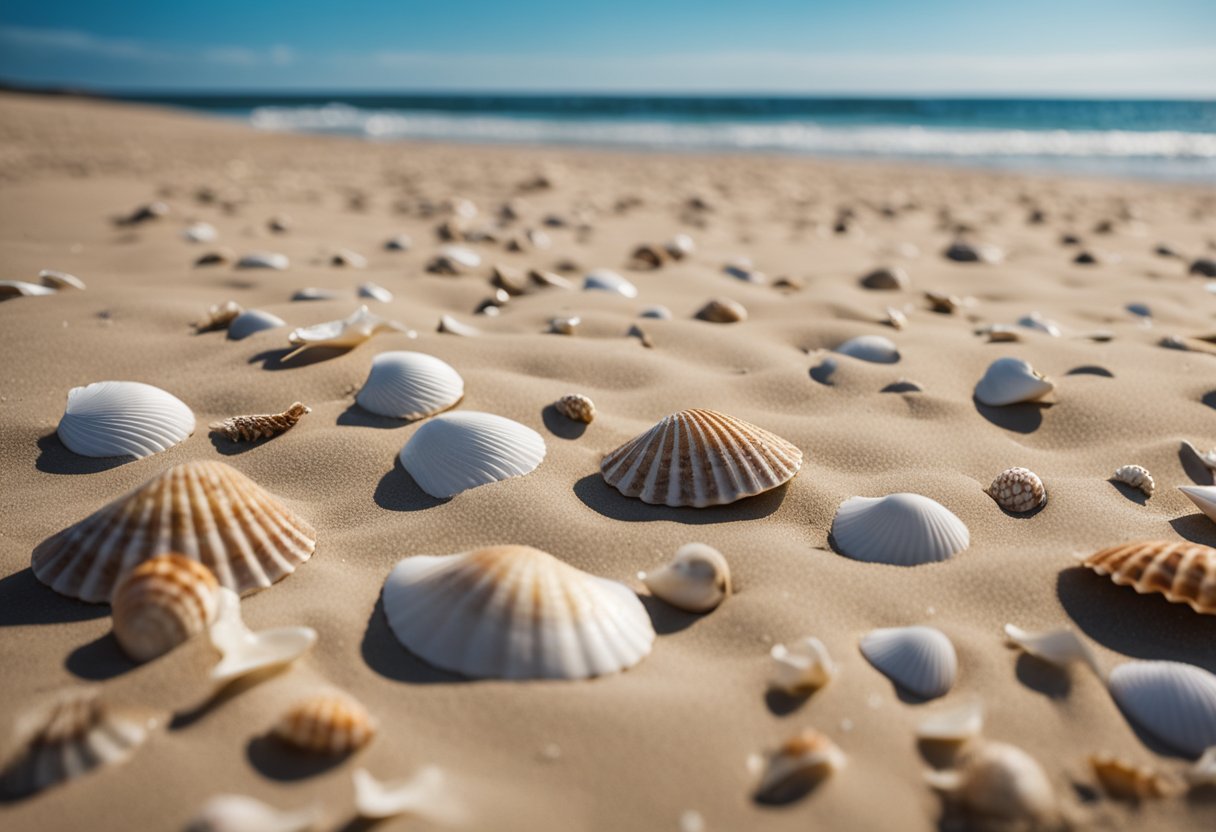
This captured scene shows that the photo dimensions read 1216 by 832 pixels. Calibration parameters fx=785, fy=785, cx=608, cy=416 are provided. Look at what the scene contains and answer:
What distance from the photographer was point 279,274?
4.22 m

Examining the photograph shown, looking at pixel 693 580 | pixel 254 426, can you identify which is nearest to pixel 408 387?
pixel 254 426

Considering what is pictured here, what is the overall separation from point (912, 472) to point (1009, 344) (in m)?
1.35

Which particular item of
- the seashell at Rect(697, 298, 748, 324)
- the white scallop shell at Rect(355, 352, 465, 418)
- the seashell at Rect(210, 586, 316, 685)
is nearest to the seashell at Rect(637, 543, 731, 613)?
the seashell at Rect(210, 586, 316, 685)

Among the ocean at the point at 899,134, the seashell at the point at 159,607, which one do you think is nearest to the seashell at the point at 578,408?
the seashell at the point at 159,607

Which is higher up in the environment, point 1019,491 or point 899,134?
point 1019,491

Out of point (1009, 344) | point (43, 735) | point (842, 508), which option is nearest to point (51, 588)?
point (43, 735)

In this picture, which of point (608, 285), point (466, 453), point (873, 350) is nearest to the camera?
point (466, 453)

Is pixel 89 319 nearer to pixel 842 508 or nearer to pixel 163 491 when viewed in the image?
pixel 163 491

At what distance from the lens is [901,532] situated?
1.94m

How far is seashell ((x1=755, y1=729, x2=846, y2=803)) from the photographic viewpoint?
1.29 meters

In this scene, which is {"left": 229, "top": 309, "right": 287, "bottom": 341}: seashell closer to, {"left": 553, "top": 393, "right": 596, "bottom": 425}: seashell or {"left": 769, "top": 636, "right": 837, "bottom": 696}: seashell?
{"left": 553, "top": 393, "right": 596, "bottom": 425}: seashell

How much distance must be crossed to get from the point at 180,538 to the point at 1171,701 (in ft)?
6.61

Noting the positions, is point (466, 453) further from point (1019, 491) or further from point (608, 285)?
point (608, 285)

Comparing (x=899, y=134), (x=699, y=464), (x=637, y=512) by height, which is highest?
(x=699, y=464)
